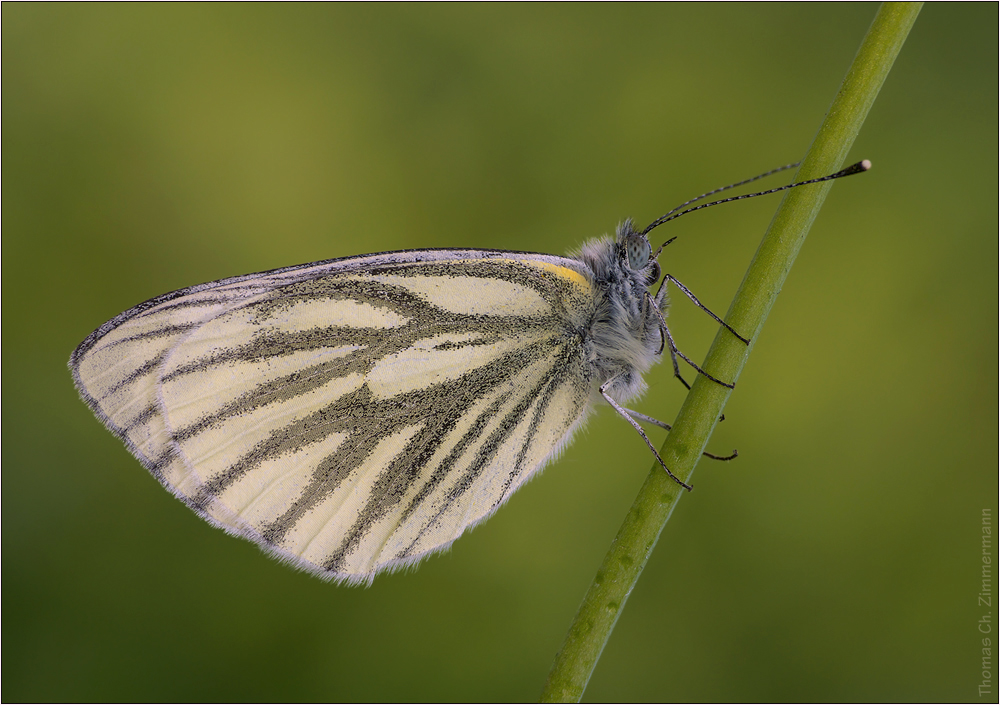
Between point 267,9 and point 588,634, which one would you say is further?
point 267,9

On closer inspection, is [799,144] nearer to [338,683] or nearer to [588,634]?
[588,634]

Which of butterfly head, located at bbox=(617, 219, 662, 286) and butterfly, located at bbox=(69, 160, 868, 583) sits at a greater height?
butterfly head, located at bbox=(617, 219, 662, 286)

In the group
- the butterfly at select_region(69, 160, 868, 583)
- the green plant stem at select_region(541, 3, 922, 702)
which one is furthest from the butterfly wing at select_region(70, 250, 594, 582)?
the green plant stem at select_region(541, 3, 922, 702)

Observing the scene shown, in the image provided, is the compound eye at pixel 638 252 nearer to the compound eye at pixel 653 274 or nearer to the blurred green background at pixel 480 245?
the compound eye at pixel 653 274

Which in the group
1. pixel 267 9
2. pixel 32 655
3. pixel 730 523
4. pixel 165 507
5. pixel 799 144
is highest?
pixel 799 144

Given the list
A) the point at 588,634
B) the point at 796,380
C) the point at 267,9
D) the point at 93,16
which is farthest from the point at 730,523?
the point at 93,16

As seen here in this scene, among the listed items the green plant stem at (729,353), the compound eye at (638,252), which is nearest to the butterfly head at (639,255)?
the compound eye at (638,252)

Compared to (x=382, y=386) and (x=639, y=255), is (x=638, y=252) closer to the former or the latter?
(x=639, y=255)

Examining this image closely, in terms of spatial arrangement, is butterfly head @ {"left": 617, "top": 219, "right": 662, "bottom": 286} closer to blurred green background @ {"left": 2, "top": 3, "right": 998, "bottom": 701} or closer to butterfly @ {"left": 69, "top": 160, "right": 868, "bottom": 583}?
butterfly @ {"left": 69, "top": 160, "right": 868, "bottom": 583}
